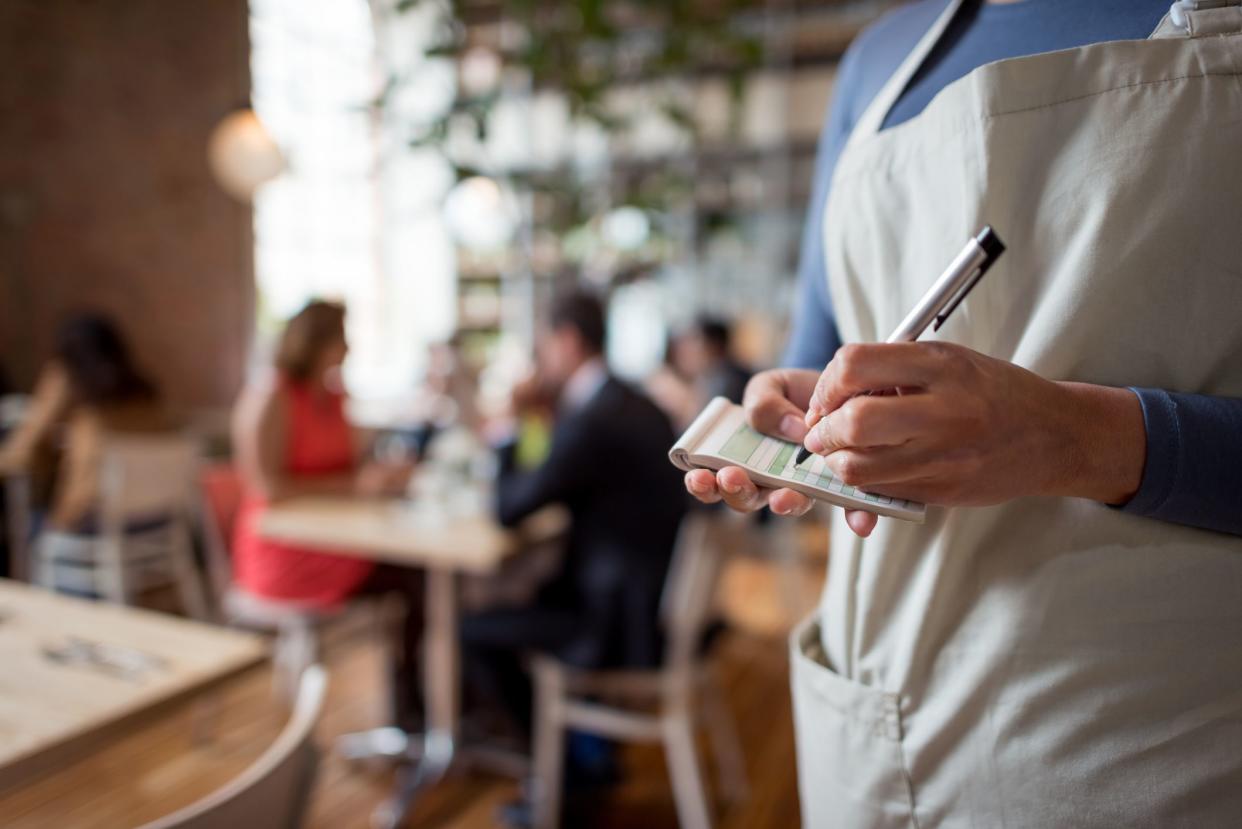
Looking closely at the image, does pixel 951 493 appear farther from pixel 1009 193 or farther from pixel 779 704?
pixel 779 704

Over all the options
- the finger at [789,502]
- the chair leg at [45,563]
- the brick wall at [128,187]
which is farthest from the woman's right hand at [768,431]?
the brick wall at [128,187]

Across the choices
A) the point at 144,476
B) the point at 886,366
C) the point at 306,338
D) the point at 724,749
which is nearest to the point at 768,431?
the point at 886,366

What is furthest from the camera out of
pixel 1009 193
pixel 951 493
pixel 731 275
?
pixel 731 275

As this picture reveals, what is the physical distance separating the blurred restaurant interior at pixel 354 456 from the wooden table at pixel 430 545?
2 centimetres

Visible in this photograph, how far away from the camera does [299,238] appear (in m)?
6.31

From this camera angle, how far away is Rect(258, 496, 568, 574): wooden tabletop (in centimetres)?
224

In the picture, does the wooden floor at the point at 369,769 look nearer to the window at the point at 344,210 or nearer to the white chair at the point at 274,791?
the white chair at the point at 274,791

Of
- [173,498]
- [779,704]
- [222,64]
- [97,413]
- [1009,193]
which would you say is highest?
[222,64]

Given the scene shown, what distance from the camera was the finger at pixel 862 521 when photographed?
0.62m

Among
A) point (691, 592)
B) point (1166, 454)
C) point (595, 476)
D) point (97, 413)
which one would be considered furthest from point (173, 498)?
point (1166, 454)

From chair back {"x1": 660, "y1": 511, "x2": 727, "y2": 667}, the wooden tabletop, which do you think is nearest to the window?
the wooden tabletop

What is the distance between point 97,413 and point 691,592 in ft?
9.50

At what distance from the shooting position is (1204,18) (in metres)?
0.60

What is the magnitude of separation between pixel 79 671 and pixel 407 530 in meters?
1.29
